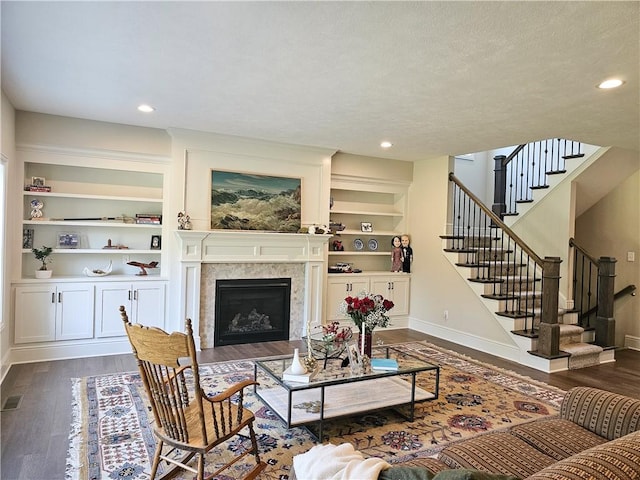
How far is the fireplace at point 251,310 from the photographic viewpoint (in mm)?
5426

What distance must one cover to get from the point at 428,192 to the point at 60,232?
5104 millimetres

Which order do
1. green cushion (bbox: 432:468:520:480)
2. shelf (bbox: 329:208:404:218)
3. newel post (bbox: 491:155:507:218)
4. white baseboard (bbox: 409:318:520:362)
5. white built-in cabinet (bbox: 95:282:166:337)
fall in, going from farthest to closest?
newel post (bbox: 491:155:507:218) → shelf (bbox: 329:208:404:218) → white baseboard (bbox: 409:318:520:362) → white built-in cabinet (bbox: 95:282:166:337) → green cushion (bbox: 432:468:520:480)

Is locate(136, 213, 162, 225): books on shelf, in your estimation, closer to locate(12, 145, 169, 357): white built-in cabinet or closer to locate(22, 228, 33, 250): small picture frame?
locate(12, 145, 169, 357): white built-in cabinet

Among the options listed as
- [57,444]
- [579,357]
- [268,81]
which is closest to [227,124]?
[268,81]

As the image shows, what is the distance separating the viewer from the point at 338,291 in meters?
6.33

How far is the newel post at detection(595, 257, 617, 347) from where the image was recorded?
535 centimetres

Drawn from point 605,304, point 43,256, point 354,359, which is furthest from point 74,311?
point 605,304

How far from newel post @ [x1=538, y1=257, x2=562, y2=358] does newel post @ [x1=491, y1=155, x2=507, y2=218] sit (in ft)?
8.85

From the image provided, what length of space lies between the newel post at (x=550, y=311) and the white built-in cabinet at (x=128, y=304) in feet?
14.5

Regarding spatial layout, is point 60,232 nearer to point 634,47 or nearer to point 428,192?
point 428,192

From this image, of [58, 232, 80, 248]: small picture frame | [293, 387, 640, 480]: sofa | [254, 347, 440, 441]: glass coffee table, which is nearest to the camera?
[293, 387, 640, 480]: sofa

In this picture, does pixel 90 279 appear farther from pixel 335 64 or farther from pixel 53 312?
pixel 335 64

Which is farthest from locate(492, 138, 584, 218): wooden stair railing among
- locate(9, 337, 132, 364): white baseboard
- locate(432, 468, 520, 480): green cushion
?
locate(432, 468, 520, 480): green cushion

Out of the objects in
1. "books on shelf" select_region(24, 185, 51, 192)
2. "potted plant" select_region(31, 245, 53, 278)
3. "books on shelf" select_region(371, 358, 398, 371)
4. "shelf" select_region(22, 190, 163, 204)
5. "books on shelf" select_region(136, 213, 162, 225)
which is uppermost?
"books on shelf" select_region(24, 185, 51, 192)
